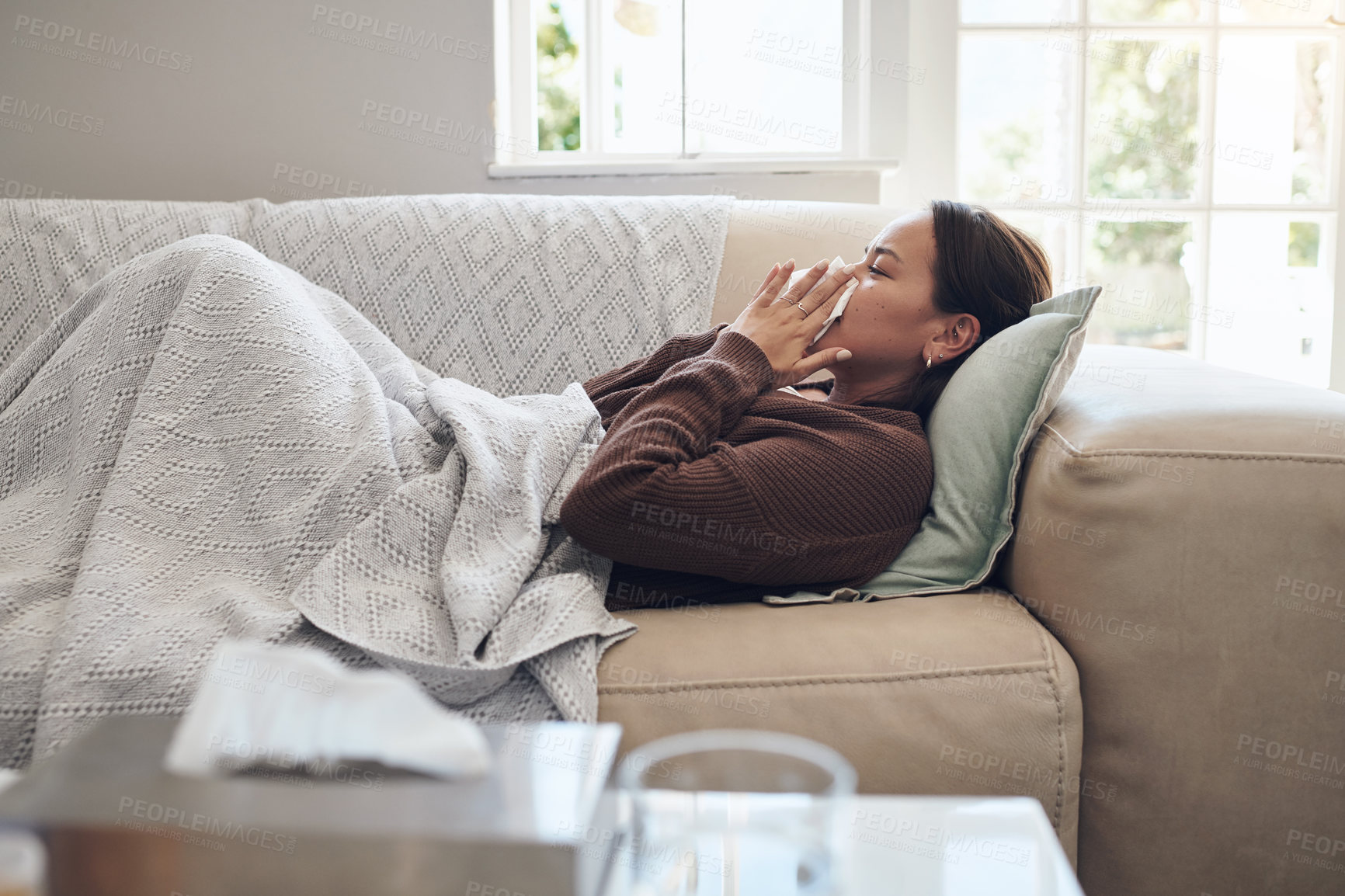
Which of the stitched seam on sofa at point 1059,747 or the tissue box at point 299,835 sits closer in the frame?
the tissue box at point 299,835

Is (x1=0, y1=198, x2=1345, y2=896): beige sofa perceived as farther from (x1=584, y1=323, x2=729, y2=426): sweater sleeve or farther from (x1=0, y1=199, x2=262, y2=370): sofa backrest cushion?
(x1=0, y1=199, x2=262, y2=370): sofa backrest cushion

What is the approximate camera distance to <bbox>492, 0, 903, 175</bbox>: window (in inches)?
82.2

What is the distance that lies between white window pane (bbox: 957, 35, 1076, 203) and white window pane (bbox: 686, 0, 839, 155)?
314 millimetres

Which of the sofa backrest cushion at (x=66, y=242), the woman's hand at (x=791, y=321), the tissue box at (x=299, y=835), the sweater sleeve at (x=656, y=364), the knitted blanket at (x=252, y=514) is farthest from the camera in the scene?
the sofa backrest cushion at (x=66, y=242)

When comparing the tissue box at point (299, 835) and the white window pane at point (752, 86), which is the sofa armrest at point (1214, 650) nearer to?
the tissue box at point (299, 835)

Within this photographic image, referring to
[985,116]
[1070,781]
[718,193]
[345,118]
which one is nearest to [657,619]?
[1070,781]

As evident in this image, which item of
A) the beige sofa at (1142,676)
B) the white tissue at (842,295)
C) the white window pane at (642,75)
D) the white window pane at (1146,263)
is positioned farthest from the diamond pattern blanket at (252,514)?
the white window pane at (1146,263)

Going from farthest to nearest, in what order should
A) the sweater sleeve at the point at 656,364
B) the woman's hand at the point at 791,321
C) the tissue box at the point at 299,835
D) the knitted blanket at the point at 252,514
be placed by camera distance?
the sweater sleeve at the point at 656,364 < the woman's hand at the point at 791,321 < the knitted blanket at the point at 252,514 < the tissue box at the point at 299,835

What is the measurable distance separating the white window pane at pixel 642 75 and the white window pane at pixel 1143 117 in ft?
3.09

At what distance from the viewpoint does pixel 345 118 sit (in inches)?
77.1

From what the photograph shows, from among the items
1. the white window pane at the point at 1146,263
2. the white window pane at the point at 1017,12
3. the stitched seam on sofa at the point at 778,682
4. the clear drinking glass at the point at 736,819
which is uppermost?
the white window pane at the point at 1017,12

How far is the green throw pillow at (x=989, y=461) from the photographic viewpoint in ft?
3.29

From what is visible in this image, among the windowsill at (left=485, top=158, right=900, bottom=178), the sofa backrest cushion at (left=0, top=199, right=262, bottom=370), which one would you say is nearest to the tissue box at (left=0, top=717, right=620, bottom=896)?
the sofa backrest cushion at (left=0, top=199, right=262, bottom=370)

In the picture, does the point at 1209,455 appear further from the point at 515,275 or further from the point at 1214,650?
the point at 515,275
